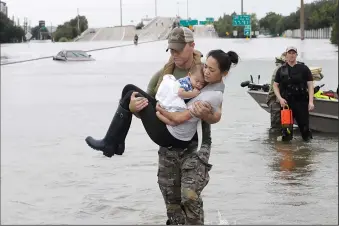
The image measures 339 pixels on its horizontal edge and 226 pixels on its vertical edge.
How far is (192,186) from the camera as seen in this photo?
5516 millimetres

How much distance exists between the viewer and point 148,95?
5562 millimetres

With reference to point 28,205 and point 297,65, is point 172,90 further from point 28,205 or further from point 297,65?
point 297,65

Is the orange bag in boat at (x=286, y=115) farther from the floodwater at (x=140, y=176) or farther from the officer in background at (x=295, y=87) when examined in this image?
the floodwater at (x=140, y=176)

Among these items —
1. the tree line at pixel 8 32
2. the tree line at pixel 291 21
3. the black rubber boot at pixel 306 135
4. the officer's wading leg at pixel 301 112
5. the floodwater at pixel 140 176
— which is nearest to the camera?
the floodwater at pixel 140 176

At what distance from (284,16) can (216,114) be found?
168m

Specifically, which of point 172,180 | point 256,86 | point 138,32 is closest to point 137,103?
point 172,180

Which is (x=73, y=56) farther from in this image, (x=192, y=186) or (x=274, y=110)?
(x=192, y=186)

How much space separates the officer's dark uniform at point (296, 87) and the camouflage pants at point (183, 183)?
5.59 metres

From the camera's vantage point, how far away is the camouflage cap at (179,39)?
5.48 m

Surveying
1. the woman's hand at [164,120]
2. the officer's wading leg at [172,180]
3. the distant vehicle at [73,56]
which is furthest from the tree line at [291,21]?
the woman's hand at [164,120]

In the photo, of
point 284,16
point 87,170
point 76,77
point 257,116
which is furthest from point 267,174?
point 284,16

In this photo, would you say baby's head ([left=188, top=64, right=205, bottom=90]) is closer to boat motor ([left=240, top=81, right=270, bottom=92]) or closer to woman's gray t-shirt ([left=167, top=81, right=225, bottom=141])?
woman's gray t-shirt ([left=167, top=81, right=225, bottom=141])

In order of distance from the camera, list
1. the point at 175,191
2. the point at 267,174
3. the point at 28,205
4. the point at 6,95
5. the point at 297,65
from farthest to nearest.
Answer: the point at 6,95 → the point at 297,65 → the point at 267,174 → the point at 28,205 → the point at 175,191

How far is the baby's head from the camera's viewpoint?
539 centimetres
